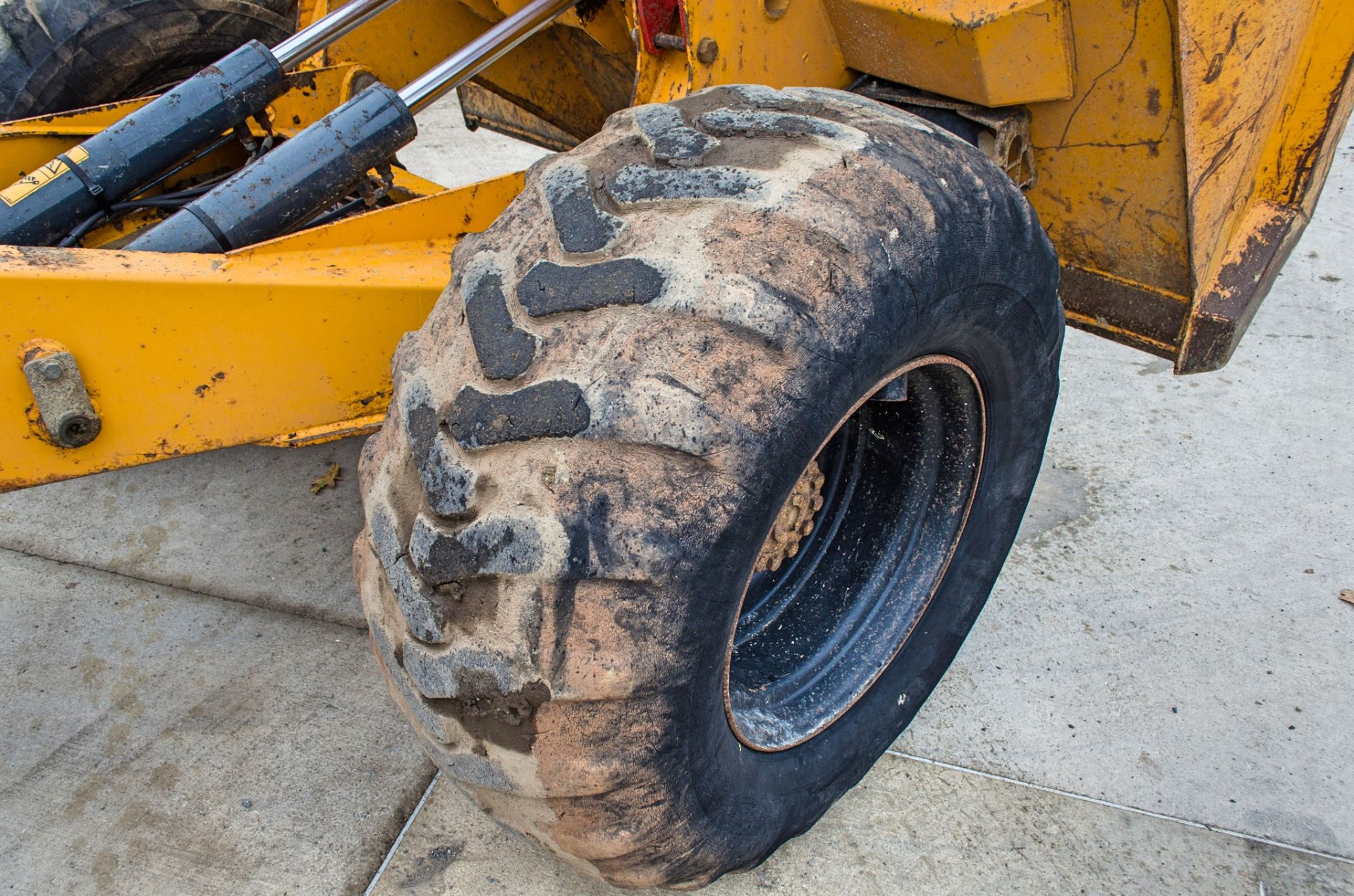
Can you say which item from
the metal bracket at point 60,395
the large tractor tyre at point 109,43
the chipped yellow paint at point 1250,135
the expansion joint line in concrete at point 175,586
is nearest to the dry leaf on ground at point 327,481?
the expansion joint line in concrete at point 175,586

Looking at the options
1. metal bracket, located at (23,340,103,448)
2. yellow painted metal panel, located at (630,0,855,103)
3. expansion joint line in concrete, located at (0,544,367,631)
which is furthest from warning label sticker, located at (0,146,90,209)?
expansion joint line in concrete, located at (0,544,367,631)

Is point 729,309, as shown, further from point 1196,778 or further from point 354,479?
point 354,479

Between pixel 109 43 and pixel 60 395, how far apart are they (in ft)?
5.25

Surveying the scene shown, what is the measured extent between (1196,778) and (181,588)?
7.86ft

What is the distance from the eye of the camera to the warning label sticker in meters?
1.81

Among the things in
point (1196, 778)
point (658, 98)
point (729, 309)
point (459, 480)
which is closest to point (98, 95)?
point (658, 98)

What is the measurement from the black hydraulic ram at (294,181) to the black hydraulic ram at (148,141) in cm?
19

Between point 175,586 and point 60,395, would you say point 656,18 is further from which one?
point 175,586

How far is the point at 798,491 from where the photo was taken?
2.03 m

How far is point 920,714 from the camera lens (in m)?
2.31

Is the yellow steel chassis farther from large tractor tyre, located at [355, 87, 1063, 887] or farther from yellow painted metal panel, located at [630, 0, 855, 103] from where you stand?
large tractor tyre, located at [355, 87, 1063, 887]

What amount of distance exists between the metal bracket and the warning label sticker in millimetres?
513

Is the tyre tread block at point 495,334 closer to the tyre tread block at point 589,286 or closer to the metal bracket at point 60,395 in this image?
the tyre tread block at point 589,286

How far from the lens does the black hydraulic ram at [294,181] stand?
1775mm
